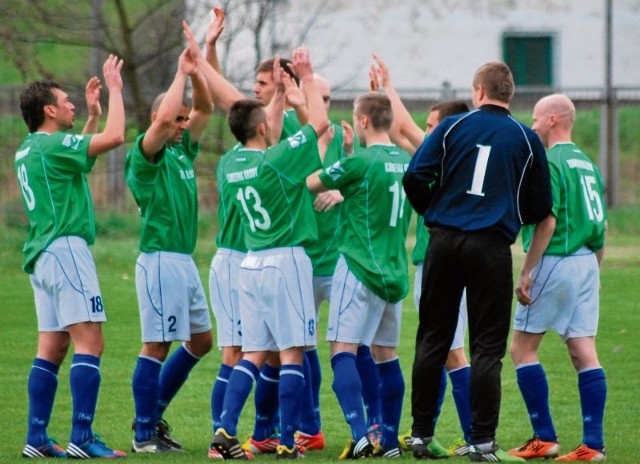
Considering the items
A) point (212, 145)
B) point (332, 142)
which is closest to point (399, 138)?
point (332, 142)

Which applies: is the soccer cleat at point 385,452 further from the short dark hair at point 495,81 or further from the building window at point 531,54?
the building window at point 531,54

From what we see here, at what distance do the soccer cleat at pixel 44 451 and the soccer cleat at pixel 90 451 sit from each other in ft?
0.32

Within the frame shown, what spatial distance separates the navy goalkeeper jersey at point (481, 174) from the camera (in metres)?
7.05

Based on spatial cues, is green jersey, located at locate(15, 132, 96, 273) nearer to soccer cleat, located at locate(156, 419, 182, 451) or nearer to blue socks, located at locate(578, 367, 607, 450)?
soccer cleat, located at locate(156, 419, 182, 451)

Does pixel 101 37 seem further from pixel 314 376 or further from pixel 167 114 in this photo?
pixel 167 114

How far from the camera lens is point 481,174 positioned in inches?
278

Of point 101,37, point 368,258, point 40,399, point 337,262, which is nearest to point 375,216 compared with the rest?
point 368,258

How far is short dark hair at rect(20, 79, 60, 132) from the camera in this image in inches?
304

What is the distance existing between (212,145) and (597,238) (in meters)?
12.4

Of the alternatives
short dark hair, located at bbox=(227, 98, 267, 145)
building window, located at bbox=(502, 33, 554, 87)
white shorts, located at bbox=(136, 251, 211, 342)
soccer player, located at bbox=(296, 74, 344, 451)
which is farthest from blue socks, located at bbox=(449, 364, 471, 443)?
building window, located at bbox=(502, 33, 554, 87)

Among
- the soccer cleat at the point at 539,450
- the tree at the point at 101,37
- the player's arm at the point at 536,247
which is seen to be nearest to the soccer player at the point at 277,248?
the player's arm at the point at 536,247

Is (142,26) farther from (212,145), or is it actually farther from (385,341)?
(385,341)

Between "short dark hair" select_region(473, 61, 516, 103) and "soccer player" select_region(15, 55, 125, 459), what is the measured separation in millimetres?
2108

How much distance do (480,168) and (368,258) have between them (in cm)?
107
